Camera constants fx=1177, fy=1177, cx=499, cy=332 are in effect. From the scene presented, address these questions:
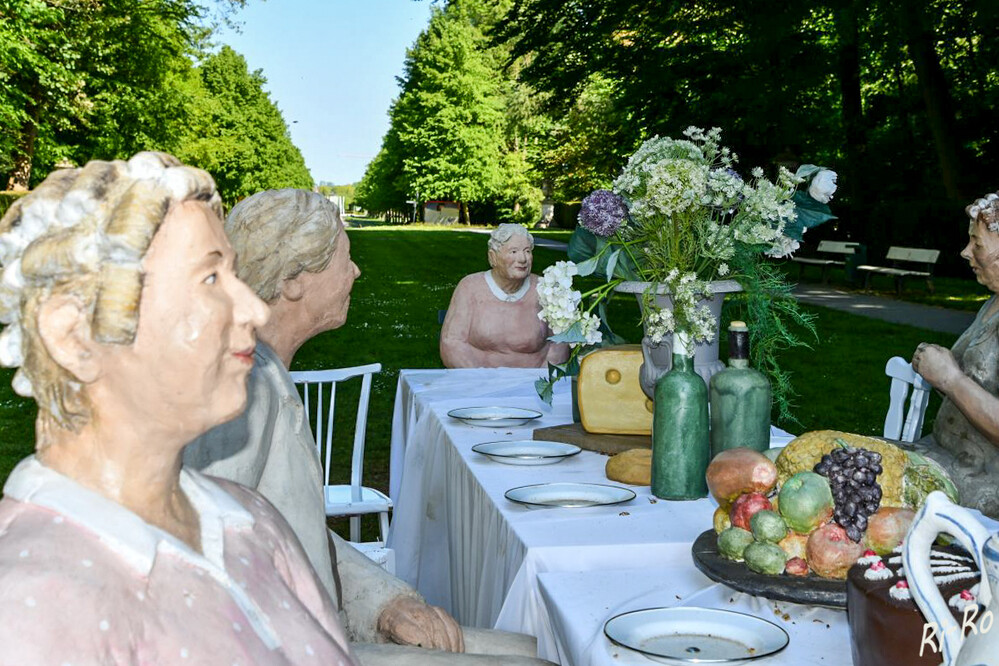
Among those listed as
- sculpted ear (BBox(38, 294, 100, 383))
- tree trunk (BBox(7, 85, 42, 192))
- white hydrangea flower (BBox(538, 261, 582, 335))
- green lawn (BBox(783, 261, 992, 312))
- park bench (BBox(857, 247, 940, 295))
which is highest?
tree trunk (BBox(7, 85, 42, 192))

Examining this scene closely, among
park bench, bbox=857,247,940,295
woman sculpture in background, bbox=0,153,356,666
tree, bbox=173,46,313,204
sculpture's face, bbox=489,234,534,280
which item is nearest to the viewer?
woman sculpture in background, bbox=0,153,356,666

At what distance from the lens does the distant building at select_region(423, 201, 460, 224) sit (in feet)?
223

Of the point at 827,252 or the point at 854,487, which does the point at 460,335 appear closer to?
the point at 854,487

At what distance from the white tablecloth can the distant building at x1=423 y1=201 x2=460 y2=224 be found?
6521 centimetres

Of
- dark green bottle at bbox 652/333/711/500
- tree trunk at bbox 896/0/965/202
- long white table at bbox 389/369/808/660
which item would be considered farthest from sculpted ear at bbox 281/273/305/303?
tree trunk at bbox 896/0/965/202

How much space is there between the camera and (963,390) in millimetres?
3377

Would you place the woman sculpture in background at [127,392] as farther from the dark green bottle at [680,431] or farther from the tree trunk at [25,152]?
the tree trunk at [25,152]

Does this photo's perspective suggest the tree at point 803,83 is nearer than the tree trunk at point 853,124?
Yes

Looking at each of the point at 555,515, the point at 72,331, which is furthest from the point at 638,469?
the point at 72,331

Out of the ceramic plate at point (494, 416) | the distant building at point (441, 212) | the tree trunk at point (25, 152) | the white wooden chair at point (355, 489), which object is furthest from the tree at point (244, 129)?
the ceramic plate at point (494, 416)

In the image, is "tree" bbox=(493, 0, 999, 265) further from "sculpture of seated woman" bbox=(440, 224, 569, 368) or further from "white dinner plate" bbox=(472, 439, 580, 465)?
"white dinner plate" bbox=(472, 439, 580, 465)

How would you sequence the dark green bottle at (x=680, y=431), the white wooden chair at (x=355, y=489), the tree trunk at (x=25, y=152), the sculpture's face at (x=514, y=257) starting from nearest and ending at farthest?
the dark green bottle at (x=680, y=431) < the white wooden chair at (x=355, y=489) < the sculpture's face at (x=514, y=257) < the tree trunk at (x=25, y=152)

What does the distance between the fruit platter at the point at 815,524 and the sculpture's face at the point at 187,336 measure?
43.7 inches

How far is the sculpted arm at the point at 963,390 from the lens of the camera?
10.9 ft
